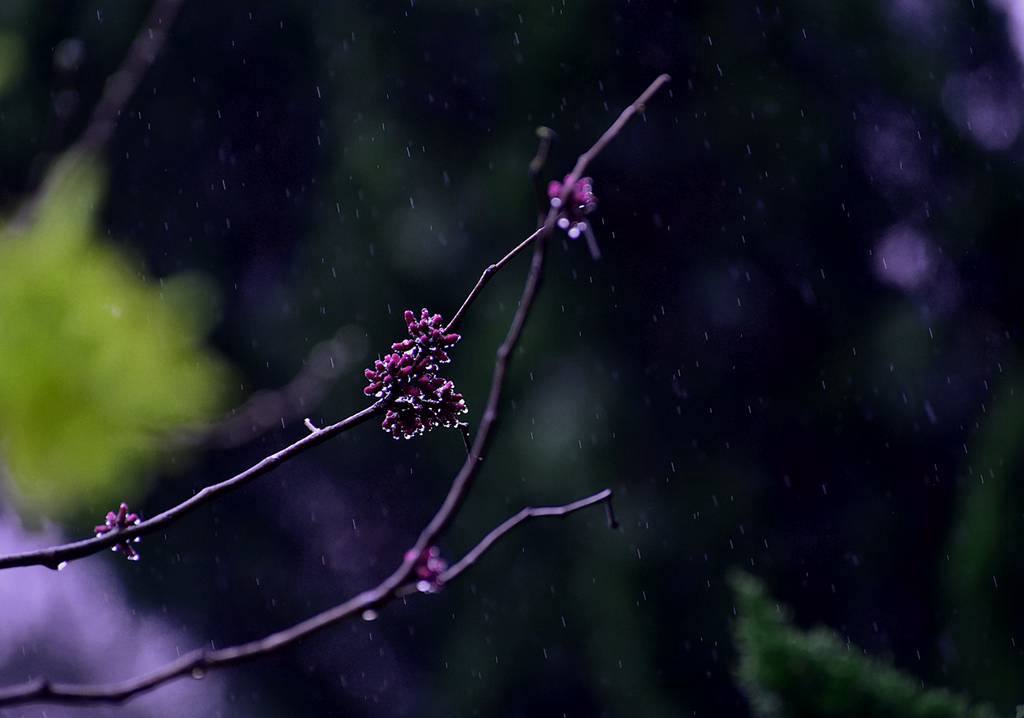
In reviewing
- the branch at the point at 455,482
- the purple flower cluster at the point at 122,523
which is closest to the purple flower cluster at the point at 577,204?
the branch at the point at 455,482

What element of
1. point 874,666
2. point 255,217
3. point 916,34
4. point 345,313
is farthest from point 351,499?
point 874,666

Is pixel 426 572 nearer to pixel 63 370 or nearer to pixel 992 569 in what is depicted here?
pixel 63 370

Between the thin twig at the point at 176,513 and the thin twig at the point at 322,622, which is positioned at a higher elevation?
the thin twig at the point at 176,513

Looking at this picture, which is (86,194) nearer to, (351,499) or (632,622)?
(632,622)

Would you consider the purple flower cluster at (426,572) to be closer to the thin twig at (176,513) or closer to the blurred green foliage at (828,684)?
the thin twig at (176,513)

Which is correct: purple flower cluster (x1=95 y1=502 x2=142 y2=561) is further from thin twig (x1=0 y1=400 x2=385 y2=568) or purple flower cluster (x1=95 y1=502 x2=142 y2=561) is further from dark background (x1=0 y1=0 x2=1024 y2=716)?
dark background (x1=0 y1=0 x2=1024 y2=716)

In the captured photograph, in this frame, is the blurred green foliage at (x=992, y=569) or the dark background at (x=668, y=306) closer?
the blurred green foliage at (x=992, y=569)

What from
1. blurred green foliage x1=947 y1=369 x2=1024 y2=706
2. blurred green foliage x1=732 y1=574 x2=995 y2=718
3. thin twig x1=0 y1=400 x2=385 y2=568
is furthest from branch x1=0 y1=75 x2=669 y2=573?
blurred green foliage x1=947 y1=369 x2=1024 y2=706
